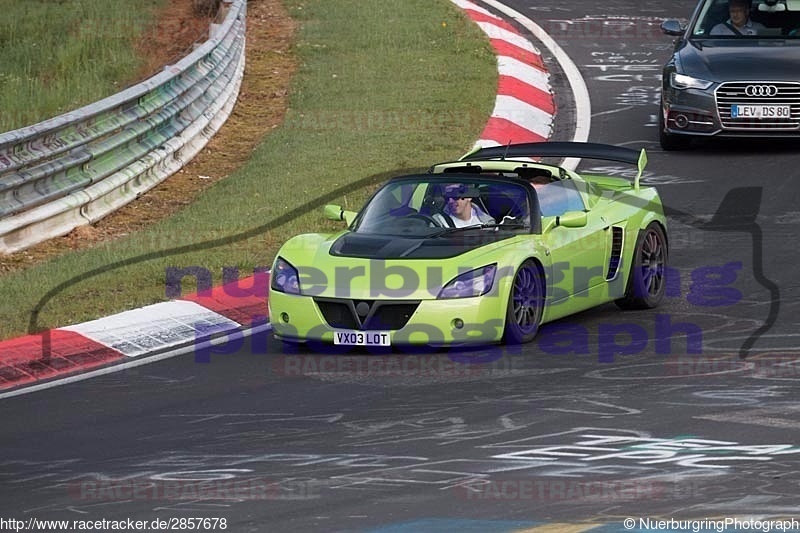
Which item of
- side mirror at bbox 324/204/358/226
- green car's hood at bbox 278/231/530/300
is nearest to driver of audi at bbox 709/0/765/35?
side mirror at bbox 324/204/358/226

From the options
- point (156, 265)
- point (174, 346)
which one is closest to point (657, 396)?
point (174, 346)

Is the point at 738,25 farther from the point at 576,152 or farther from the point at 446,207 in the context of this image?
the point at 446,207

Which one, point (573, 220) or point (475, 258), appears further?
point (573, 220)

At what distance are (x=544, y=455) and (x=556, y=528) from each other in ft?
4.05

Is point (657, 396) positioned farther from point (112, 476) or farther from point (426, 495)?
point (112, 476)

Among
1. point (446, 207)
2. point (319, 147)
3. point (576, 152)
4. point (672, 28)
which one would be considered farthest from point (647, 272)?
point (672, 28)

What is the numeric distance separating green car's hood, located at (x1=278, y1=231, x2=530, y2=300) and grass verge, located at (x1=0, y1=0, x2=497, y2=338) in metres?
1.68

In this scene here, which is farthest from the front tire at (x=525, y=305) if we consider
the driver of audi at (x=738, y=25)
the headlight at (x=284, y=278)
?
the driver of audi at (x=738, y=25)

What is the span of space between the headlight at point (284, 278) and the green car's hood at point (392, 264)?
0.12 ft

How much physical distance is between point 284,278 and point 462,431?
257 cm

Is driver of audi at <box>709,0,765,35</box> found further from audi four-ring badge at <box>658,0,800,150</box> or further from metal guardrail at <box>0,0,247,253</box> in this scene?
metal guardrail at <box>0,0,247,253</box>

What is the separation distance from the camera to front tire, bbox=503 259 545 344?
33.1 feet

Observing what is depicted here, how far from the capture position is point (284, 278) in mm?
10344

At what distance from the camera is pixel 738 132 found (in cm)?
1627
